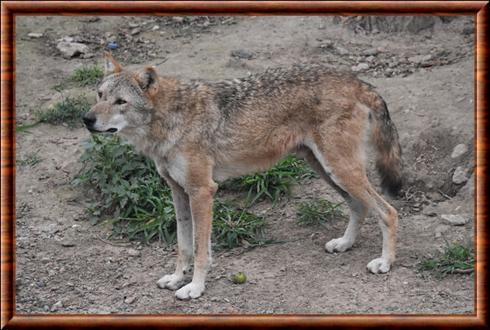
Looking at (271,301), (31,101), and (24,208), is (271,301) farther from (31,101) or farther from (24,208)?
(31,101)

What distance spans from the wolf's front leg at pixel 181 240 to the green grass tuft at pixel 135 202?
628 mm

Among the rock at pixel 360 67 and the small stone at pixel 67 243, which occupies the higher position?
the rock at pixel 360 67

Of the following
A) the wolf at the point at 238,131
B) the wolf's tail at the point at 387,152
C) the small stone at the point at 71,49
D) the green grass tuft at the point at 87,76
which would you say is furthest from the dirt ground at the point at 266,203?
the wolf's tail at the point at 387,152

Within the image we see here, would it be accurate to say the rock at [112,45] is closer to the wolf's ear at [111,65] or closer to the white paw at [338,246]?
the wolf's ear at [111,65]

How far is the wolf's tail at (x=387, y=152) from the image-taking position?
673 cm

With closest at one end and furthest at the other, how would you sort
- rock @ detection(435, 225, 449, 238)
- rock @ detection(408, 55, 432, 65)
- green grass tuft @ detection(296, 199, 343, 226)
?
rock @ detection(435, 225, 449, 238)
green grass tuft @ detection(296, 199, 343, 226)
rock @ detection(408, 55, 432, 65)

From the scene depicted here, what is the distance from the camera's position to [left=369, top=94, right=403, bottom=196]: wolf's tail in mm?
6730

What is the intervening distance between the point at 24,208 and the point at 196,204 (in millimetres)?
2584

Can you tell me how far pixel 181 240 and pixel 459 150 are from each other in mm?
3290

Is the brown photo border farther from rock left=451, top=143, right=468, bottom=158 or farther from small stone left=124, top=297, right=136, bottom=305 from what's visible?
rock left=451, top=143, right=468, bottom=158

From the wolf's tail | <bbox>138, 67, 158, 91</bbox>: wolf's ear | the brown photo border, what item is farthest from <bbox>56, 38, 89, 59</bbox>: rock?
the wolf's tail

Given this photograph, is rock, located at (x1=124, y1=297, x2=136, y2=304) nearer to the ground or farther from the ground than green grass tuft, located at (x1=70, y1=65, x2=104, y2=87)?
nearer to the ground

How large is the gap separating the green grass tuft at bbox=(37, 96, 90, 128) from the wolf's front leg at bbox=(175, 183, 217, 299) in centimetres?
330

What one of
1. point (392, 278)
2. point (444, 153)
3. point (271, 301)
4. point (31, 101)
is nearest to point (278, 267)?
point (271, 301)
